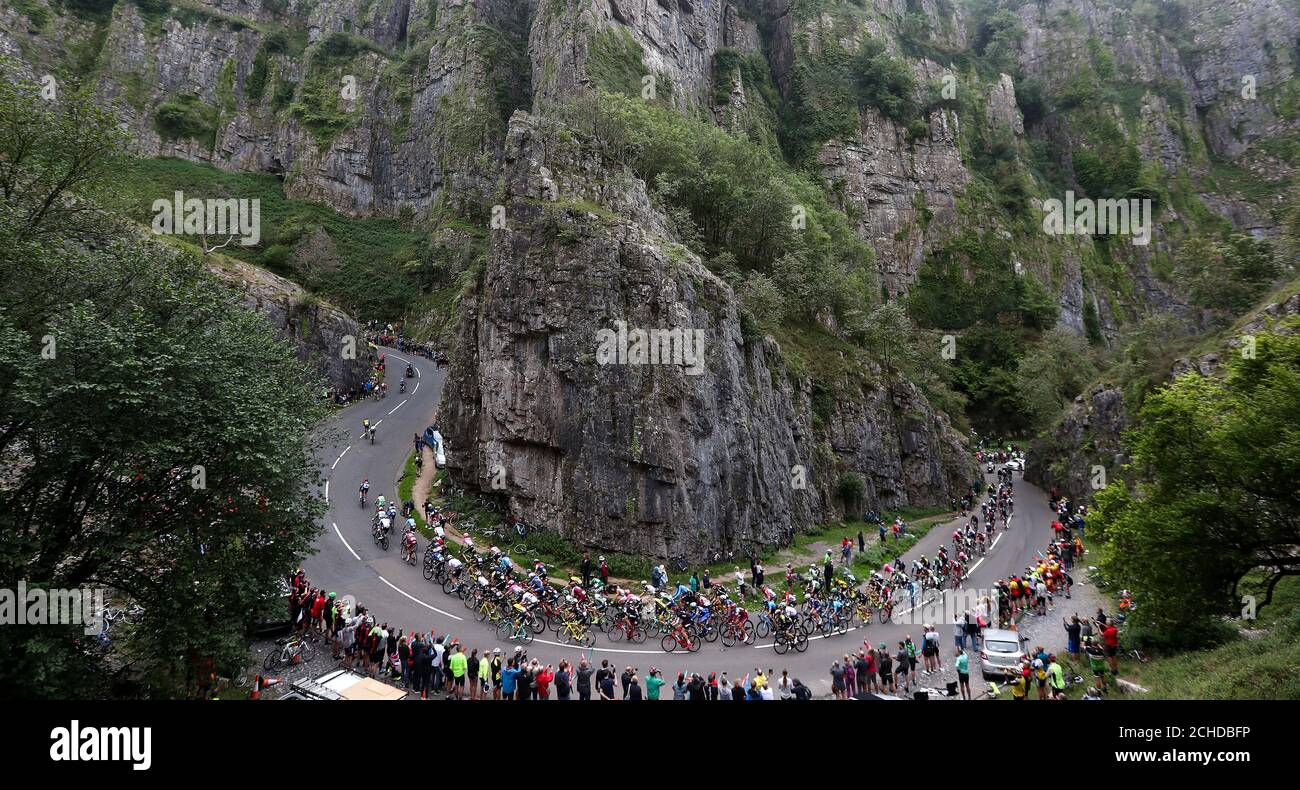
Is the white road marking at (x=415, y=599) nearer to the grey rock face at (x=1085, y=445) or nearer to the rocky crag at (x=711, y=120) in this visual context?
the rocky crag at (x=711, y=120)

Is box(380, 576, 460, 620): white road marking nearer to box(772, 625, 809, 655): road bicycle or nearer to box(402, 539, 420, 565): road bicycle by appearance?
box(402, 539, 420, 565): road bicycle

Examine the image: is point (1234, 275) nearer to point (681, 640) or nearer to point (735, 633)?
point (735, 633)

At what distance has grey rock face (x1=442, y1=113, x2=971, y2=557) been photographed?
25.2 metres

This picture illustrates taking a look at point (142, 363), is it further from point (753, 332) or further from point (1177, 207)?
point (1177, 207)

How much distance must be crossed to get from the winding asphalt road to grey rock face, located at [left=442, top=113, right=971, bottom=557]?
419 cm

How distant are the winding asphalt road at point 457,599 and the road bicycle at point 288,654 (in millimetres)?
2625

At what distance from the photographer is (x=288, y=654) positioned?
16297 millimetres

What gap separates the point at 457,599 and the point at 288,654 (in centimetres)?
579

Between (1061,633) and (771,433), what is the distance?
15.2 metres

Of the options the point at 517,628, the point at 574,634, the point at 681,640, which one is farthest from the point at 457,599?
the point at 681,640

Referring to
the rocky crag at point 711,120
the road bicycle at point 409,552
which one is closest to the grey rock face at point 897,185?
the rocky crag at point 711,120

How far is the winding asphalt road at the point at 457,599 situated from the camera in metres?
18.0

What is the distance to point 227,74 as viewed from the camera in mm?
77312
